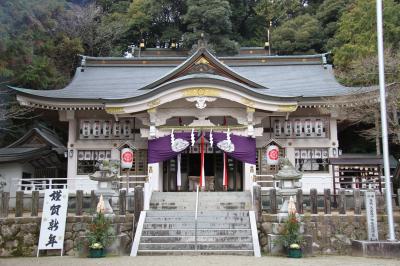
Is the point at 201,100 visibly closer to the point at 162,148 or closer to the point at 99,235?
the point at 162,148

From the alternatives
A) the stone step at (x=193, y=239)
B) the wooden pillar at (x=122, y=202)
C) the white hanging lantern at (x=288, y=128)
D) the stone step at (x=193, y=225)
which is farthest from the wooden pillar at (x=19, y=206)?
the white hanging lantern at (x=288, y=128)

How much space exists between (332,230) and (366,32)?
1434 cm

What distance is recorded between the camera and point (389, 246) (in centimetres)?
1019

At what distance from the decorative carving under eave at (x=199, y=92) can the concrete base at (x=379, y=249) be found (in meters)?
7.97

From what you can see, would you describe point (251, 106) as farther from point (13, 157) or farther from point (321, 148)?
point (13, 157)

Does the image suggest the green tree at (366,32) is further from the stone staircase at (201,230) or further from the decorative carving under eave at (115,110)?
the decorative carving under eave at (115,110)

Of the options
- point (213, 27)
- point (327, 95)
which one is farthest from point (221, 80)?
point (213, 27)

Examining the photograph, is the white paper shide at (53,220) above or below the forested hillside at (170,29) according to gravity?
below

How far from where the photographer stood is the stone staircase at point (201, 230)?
10977mm

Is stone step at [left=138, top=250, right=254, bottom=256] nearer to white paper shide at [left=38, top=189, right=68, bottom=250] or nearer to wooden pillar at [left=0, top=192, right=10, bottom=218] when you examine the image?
white paper shide at [left=38, top=189, right=68, bottom=250]

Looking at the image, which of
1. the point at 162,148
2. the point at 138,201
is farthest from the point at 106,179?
the point at 162,148

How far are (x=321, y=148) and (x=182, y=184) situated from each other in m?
6.19

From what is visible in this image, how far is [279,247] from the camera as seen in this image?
10.8 m

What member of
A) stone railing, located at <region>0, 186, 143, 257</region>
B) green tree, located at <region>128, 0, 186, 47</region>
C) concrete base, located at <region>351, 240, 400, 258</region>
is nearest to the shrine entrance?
stone railing, located at <region>0, 186, 143, 257</region>
